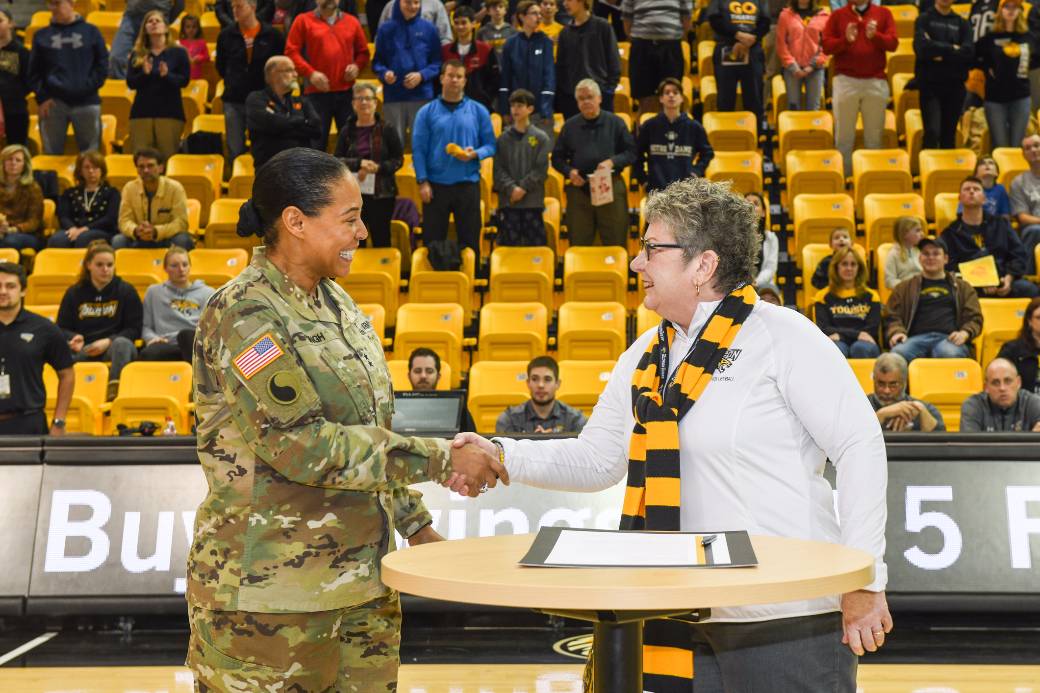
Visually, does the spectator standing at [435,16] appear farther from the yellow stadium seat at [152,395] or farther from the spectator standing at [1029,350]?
the spectator standing at [1029,350]

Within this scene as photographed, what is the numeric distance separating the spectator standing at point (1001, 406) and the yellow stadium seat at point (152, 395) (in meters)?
4.95

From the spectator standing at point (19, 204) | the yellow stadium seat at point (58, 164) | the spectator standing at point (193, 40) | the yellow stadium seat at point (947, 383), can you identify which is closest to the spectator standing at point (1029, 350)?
the yellow stadium seat at point (947, 383)

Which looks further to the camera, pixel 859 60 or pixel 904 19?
pixel 904 19

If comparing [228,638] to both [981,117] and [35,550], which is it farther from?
[981,117]

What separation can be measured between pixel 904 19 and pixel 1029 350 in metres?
6.28

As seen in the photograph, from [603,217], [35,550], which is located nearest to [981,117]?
[603,217]

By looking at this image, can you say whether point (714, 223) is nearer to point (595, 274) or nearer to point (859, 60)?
point (595, 274)

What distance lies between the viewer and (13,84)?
1159cm

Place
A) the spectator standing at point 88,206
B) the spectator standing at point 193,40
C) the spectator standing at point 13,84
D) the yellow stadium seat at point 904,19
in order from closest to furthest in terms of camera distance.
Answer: the spectator standing at point 88,206
the spectator standing at point 13,84
the spectator standing at point 193,40
the yellow stadium seat at point 904,19

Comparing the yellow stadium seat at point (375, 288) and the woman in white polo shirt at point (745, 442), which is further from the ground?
the woman in white polo shirt at point (745, 442)

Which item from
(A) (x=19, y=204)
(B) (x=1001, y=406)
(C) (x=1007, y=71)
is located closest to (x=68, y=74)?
(A) (x=19, y=204)

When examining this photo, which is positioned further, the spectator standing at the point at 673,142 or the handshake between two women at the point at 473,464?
the spectator standing at the point at 673,142

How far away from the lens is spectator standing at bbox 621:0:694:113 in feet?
37.3

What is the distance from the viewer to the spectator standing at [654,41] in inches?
448
